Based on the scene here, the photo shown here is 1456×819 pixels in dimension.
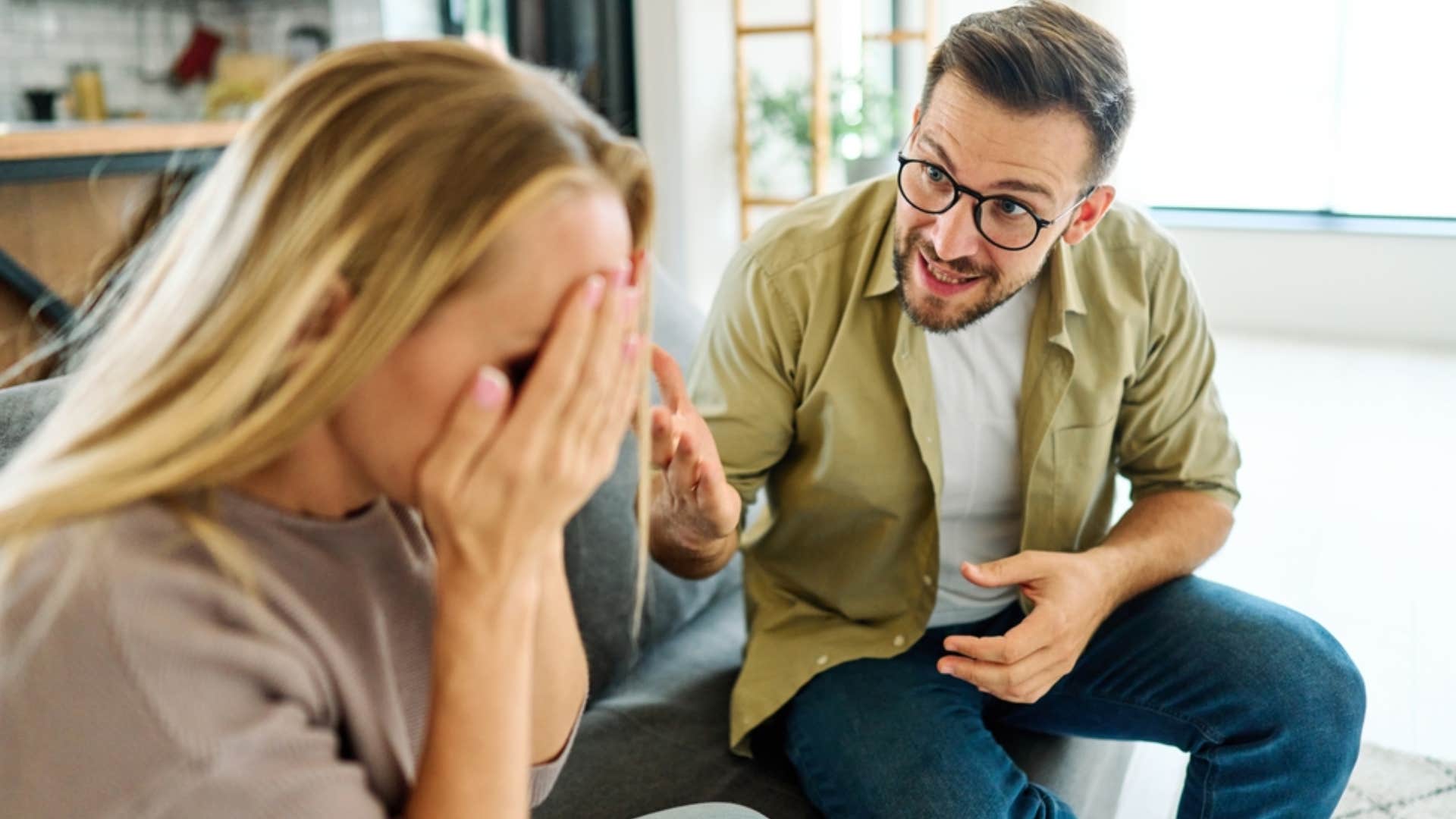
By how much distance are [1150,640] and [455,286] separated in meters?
1.09

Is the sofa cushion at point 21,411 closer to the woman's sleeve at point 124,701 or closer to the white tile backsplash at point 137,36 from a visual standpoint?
the woman's sleeve at point 124,701

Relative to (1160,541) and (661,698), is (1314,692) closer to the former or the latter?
(1160,541)

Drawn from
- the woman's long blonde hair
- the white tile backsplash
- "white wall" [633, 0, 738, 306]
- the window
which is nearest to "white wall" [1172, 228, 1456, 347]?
the window

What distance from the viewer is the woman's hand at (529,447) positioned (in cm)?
76

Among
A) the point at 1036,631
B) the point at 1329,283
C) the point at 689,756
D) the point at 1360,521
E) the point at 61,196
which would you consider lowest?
the point at 1360,521

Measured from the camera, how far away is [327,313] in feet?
2.45

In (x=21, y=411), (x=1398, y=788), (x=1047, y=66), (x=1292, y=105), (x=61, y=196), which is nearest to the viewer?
(x=21, y=411)

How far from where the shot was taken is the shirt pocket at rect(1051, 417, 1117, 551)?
157 cm

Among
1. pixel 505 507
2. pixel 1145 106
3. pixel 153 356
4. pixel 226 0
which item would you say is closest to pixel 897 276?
pixel 505 507

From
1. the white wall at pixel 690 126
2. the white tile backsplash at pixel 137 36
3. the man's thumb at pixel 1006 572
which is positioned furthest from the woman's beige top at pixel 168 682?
the white tile backsplash at pixel 137 36

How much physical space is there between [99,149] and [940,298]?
209 cm

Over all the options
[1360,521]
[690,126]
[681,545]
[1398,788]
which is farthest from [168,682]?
[690,126]

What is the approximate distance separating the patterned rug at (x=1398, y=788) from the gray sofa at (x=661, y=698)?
447 millimetres

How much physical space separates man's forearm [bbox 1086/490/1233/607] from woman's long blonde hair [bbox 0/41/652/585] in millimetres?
1002
